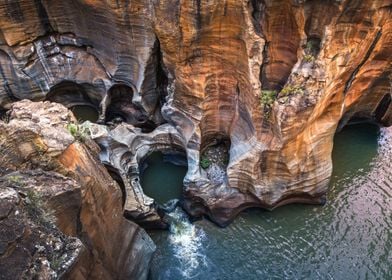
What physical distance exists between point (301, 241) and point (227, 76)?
582 centimetres

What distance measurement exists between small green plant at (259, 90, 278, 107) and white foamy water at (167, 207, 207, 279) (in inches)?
187

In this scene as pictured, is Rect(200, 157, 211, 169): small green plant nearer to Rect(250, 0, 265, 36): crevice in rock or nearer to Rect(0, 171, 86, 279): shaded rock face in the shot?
Rect(250, 0, 265, 36): crevice in rock

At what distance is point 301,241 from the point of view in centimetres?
1330

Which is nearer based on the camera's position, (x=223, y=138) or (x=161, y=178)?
(x=223, y=138)

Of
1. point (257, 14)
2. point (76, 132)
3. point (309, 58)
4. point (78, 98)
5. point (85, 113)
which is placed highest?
point (257, 14)

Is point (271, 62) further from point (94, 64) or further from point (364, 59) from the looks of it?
point (94, 64)

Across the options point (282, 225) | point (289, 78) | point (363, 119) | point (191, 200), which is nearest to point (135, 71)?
point (191, 200)

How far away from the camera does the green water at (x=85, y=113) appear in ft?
60.5

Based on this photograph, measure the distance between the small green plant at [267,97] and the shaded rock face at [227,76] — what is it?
0.12 feet

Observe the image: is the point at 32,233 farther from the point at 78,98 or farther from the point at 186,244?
the point at 78,98

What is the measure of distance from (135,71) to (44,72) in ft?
13.8

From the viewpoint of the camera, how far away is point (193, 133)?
14.5 meters

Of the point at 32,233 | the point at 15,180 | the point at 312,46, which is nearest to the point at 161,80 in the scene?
the point at 312,46

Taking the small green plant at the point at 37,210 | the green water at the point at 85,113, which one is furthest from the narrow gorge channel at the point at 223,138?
the green water at the point at 85,113
